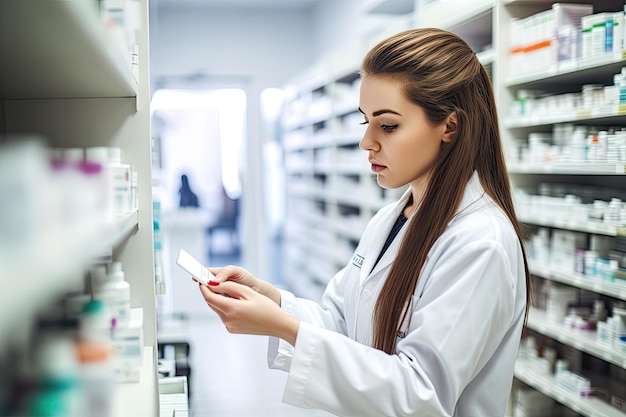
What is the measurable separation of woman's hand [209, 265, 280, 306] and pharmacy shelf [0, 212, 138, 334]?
96 cm

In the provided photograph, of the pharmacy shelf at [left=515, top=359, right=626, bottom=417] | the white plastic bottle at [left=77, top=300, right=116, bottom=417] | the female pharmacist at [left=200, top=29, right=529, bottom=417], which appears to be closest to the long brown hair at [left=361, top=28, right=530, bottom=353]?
the female pharmacist at [left=200, top=29, right=529, bottom=417]

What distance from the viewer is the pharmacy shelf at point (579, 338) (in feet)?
8.74

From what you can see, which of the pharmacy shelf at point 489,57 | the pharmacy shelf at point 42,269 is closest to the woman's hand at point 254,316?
the pharmacy shelf at point 42,269

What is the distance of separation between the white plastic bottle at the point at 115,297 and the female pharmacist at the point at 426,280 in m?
0.20

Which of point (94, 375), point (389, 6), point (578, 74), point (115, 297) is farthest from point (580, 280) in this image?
point (389, 6)

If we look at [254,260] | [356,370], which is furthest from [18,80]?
[254,260]

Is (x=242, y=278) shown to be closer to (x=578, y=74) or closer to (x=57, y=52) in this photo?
(x=57, y=52)

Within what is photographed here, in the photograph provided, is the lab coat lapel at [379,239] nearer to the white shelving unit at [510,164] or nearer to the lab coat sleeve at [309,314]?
the lab coat sleeve at [309,314]

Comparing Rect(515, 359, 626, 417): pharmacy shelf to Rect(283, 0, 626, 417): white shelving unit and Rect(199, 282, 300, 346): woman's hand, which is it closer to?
Rect(283, 0, 626, 417): white shelving unit

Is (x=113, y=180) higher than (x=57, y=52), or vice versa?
(x=57, y=52)

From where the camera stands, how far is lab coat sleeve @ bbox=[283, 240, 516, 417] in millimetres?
1333

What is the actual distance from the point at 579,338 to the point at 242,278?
185 centimetres

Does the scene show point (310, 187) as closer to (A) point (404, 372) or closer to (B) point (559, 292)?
(B) point (559, 292)

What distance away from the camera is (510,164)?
3.41 metres
